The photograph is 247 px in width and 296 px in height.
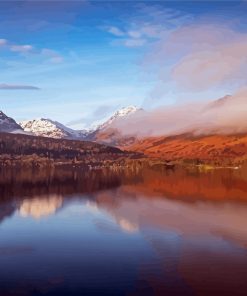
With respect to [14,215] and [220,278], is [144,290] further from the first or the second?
[14,215]

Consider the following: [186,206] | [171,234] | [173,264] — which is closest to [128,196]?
[186,206]

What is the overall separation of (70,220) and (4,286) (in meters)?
36.4

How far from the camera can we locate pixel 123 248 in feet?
180

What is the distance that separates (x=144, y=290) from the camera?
3953cm

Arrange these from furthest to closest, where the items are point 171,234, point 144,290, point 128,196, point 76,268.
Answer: point 128,196 → point 171,234 → point 76,268 → point 144,290

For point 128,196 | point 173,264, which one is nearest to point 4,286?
point 173,264

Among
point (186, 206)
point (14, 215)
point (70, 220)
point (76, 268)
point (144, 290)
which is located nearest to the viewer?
point (144, 290)

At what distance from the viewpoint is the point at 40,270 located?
1802 inches

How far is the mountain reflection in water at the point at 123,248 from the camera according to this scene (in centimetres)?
4106

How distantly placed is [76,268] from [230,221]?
36.6m

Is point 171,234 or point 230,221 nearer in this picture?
point 171,234

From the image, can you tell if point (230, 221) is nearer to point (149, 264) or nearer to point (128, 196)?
point (149, 264)

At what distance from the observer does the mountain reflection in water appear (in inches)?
1617

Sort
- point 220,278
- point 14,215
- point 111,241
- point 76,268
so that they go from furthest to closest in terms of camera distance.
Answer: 1. point 14,215
2. point 111,241
3. point 76,268
4. point 220,278
